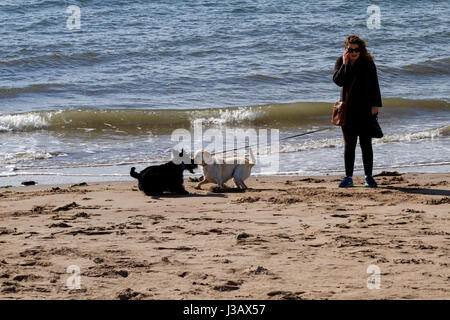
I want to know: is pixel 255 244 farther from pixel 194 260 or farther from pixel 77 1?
pixel 77 1

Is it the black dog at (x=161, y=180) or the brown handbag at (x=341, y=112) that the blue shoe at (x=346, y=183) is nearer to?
the brown handbag at (x=341, y=112)

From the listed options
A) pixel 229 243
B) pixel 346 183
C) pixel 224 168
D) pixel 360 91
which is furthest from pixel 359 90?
pixel 229 243

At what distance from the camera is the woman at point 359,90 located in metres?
7.38

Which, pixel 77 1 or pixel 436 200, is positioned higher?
pixel 77 1

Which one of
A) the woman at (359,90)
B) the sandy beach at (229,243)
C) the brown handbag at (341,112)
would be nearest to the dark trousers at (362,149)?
the woman at (359,90)

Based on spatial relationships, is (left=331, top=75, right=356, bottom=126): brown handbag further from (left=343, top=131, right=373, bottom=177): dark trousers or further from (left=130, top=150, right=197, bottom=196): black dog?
(left=130, top=150, right=197, bottom=196): black dog

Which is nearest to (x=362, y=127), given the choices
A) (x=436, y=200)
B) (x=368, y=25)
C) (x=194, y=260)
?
(x=436, y=200)

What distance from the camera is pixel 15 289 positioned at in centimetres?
427

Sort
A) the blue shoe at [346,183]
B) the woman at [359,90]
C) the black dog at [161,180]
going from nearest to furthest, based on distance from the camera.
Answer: the woman at [359,90]
the black dog at [161,180]
the blue shoe at [346,183]

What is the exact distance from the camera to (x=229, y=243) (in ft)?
17.5

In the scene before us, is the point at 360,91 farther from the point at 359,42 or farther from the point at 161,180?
the point at 161,180

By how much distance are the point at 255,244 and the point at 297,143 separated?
20.4 ft

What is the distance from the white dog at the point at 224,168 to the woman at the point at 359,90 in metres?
1.27

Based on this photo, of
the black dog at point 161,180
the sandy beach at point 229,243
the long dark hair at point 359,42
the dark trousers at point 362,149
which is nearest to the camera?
the sandy beach at point 229,243
